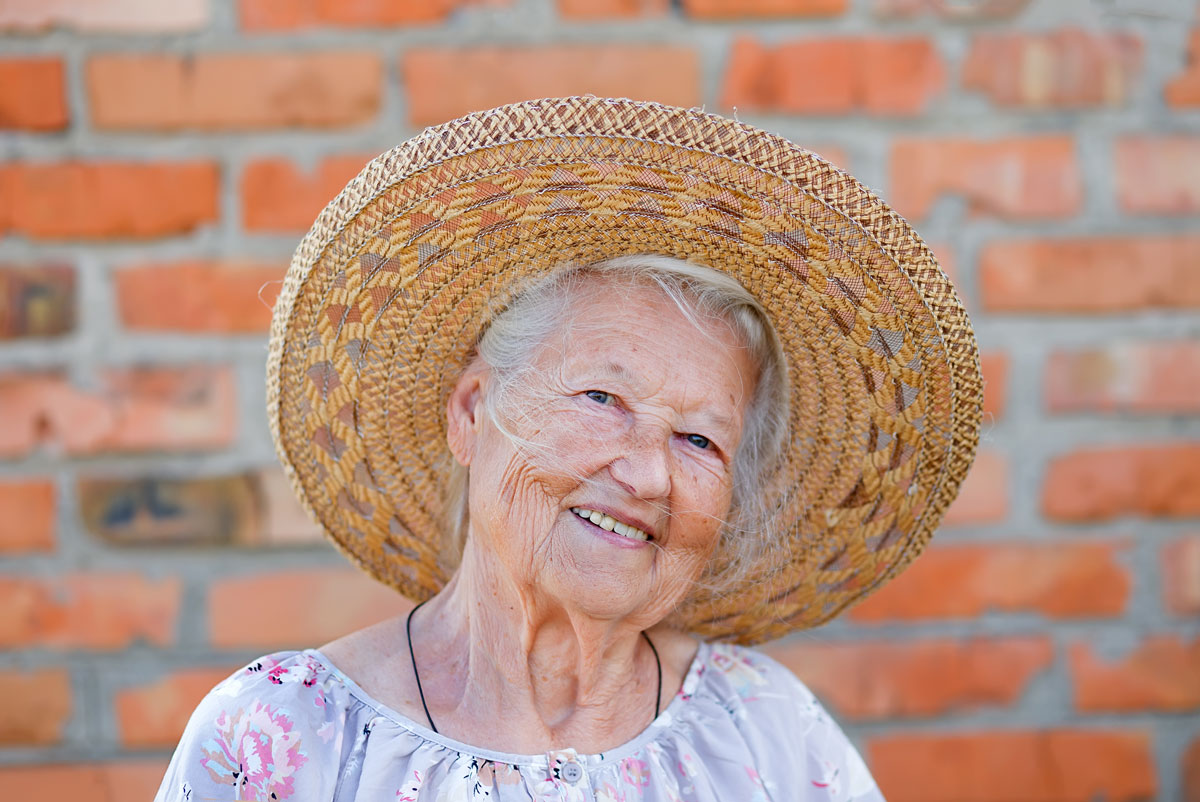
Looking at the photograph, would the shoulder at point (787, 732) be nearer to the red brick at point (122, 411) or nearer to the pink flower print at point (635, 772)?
the pink flower print at point (635, 772)

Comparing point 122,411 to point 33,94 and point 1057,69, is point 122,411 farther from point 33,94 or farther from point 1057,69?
point 1057,69

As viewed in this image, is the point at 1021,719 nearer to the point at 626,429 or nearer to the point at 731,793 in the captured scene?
the point at 731,793

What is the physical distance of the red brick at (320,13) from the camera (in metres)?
2.15

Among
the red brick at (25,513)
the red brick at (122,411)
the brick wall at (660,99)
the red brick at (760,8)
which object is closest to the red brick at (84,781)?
the brick wall at (660,99)

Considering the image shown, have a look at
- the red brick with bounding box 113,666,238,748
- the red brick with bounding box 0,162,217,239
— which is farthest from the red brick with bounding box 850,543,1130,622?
the red brick with bounding box 0,162,217,239

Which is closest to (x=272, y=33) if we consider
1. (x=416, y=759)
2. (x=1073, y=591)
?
(x=416, y=759)

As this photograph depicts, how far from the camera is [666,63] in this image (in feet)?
7.20

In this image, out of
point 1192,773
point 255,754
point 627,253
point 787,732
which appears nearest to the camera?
point 255,754

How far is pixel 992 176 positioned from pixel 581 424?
1.14 meters

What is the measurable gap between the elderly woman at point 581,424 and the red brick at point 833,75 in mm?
669

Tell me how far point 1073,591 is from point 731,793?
38.3 inches

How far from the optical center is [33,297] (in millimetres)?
2154

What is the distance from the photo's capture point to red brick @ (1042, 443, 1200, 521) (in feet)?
7.40

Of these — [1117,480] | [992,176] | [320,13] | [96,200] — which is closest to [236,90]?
[320,13]
